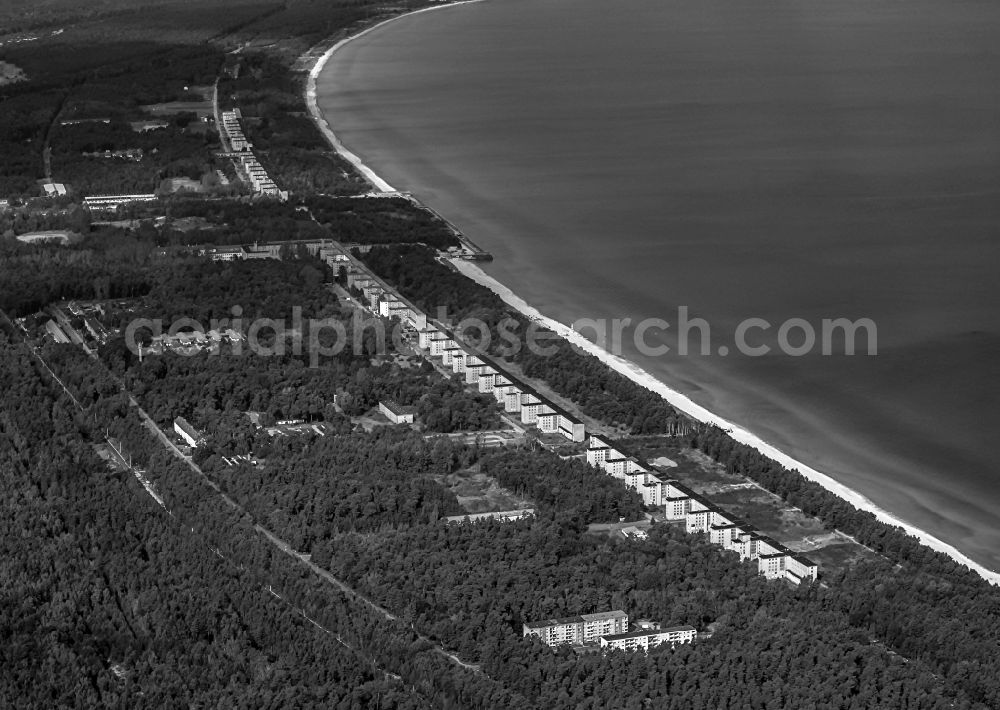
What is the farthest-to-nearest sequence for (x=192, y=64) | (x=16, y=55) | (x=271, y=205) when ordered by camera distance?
Answer: (x=16, y=55)
(x=192, y=64)
(x=271, y=205)

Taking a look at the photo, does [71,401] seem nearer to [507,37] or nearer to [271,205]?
[271,205]

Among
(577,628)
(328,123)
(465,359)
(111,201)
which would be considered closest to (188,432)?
(465,359)

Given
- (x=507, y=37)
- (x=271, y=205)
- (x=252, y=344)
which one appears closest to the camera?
(x=252, y=344)

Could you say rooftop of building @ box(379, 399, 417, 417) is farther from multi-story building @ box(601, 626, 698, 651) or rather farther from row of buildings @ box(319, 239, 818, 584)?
multi-story building @ box(601, 626, 698, 651)

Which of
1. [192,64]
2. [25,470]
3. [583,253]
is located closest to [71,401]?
[25,470]

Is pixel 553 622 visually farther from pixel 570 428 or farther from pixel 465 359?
pixel 465 359

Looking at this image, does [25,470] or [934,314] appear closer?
[25,470]

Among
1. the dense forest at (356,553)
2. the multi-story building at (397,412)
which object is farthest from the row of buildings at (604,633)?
the multi-story building at (397,412)
